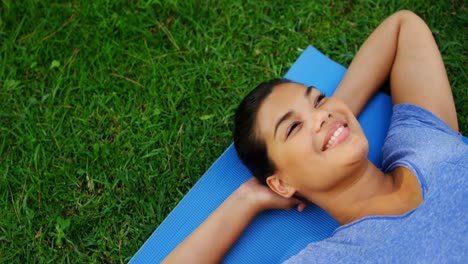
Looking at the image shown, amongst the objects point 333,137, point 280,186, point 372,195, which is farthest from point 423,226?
point 280,186

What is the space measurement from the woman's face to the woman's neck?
8cm

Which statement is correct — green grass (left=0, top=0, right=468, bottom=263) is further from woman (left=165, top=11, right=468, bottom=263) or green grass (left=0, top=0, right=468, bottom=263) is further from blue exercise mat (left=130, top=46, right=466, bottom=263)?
woman (left=165, top=11, right=468, bottom=263)

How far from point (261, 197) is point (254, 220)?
0.70ft

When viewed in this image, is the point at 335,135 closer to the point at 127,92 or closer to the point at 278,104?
the point at 278,104

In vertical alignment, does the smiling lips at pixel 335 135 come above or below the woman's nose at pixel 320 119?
below

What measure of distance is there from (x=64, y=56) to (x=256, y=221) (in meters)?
1.73

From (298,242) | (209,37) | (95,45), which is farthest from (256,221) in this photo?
(95,45)

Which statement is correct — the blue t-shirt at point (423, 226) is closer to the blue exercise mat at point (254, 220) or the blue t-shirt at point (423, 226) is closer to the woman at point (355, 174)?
the woman at point (355, 174)

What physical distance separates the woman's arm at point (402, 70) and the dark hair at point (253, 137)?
57cm

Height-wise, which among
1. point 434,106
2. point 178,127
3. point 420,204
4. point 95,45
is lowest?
point 178,127

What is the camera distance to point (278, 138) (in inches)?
87.2

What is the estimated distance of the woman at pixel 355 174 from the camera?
A: 6.95 ft

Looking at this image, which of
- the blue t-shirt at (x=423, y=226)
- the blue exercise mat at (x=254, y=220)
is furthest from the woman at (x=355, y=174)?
the blue exercise mat at (x=254, y=220)

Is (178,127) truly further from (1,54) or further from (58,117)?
(1,54)
